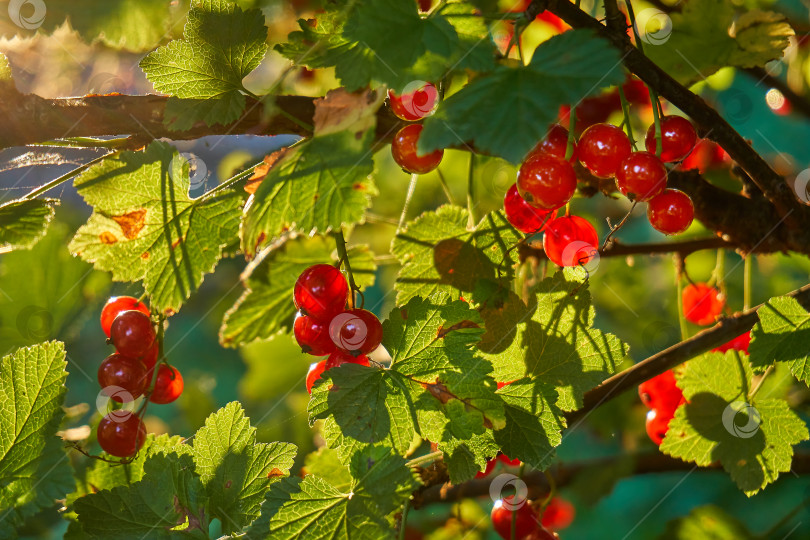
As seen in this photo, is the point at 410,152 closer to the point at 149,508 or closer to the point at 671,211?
the point at 671,211

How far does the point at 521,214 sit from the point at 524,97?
0.52 ft

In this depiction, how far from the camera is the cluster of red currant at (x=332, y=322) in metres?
0.52

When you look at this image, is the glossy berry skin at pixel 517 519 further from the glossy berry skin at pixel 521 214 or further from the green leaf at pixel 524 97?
the green leaf at pixel 524 97

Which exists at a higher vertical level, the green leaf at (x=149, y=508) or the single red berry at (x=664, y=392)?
the single red berry at (x=664, y=392)

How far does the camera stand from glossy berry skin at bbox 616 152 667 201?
1.52 ft

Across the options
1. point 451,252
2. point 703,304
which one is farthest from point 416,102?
point 703,304

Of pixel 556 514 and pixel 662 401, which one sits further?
pixel 556 514

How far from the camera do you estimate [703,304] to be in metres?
0.84

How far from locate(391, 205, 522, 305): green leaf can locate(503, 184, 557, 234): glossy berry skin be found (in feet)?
0.17

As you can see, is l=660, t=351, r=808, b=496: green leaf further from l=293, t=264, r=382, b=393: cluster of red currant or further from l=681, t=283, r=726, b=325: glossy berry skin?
l=293, t=264, r=382, b=393: cluster of red currant

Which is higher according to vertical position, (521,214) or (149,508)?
(521,214)

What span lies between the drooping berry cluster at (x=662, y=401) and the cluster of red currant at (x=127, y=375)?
1.65 feet

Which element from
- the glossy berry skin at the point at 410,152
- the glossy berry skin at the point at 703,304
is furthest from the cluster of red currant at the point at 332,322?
the glossy berry skin at the point at 703,304

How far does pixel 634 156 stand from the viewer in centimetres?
47
